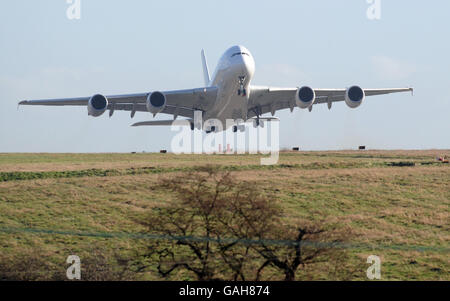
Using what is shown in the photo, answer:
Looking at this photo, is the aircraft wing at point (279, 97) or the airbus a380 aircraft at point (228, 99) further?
the aircraft wing at point (279, 97)

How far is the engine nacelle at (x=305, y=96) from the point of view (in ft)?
138

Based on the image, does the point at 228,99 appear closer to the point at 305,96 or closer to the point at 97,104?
the point at 305,96

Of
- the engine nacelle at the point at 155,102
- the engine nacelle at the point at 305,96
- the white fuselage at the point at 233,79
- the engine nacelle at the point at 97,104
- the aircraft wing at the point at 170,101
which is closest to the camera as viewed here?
the engine nacelle at the point at 97,104

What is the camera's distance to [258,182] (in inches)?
1125

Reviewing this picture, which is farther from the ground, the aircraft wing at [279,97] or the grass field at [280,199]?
the aircraft wing at [279,97]

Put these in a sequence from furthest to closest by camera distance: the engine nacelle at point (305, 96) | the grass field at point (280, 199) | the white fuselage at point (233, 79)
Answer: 1. the engine nacelle at point (305, 96)
2. the white fuselage at point (233, 79)
3. the grass field at point (280, 199)

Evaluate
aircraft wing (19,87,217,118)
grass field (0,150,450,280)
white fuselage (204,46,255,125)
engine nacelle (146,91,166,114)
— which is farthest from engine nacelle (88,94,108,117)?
white fuselage (204,46,255,125)

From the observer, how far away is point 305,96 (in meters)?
42.2

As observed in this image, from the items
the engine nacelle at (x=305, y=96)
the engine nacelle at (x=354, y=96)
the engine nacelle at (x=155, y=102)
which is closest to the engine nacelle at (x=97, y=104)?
the engine nacelle at (x=155, y=102)

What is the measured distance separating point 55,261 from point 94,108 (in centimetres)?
2201

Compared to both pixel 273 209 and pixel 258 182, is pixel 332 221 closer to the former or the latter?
pixel 258 182

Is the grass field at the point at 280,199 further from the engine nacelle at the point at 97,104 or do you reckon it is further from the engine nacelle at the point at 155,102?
the engine nacelle at the point at 155,102

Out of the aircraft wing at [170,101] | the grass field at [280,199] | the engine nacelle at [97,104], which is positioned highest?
the aircraft wing at [170,101]
